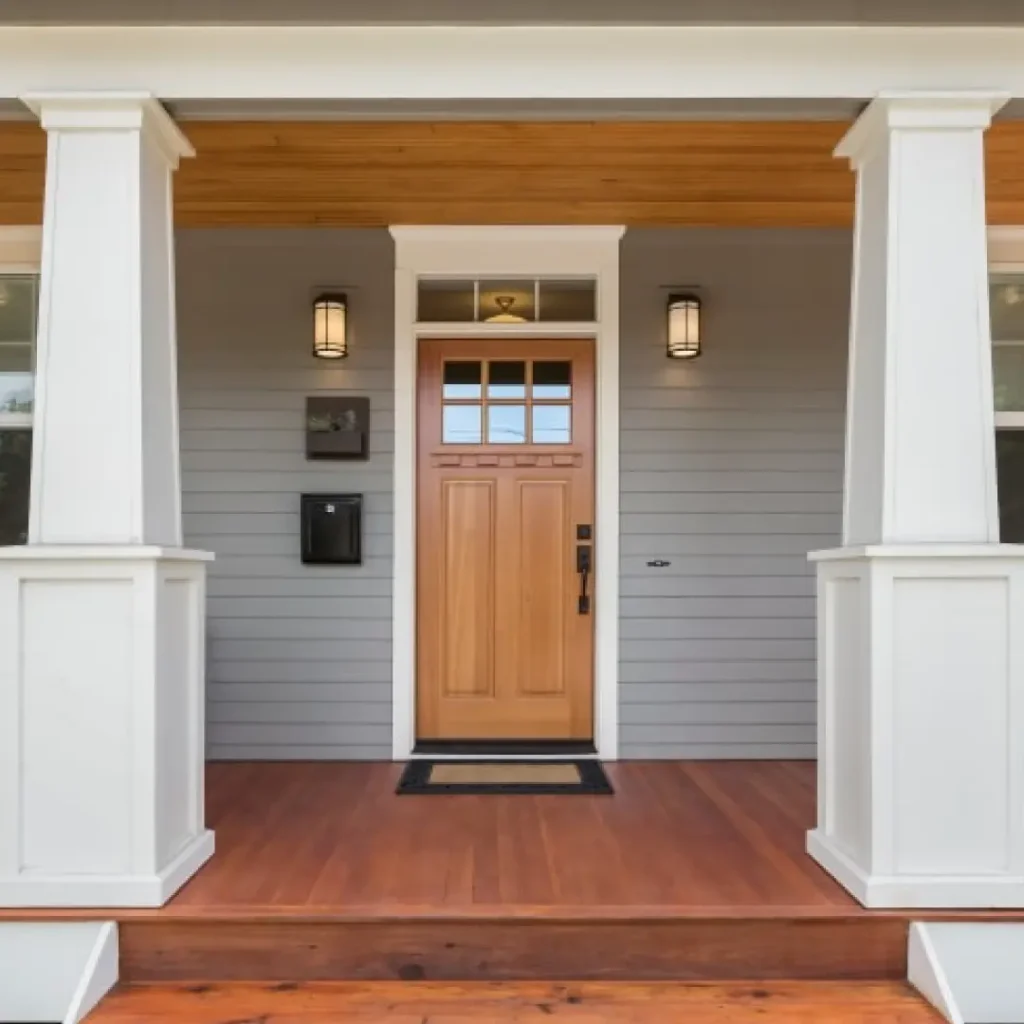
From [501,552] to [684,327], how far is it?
1394 millimetres

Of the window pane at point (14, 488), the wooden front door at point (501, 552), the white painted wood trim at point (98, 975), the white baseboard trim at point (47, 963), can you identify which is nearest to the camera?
the white painted wood trim at point (98, 975)

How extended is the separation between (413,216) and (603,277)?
947 millimetres

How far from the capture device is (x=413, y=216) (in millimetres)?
4000

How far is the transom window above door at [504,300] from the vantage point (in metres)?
4.23

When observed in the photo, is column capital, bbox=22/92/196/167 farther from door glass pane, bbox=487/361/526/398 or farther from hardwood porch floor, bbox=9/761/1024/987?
hardwood porch floor, bbox=9/761/1024/987

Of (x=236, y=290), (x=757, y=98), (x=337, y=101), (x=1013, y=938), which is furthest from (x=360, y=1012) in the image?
A: (x=236, y=290)

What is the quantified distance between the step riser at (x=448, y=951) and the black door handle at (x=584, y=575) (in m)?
1.94

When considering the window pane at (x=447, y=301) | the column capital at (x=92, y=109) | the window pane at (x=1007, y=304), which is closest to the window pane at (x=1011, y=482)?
the window pane at (x=1007, y=304)

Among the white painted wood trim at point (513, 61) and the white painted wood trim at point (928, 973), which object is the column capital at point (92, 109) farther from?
the white painted wood trim at point (928, 973)

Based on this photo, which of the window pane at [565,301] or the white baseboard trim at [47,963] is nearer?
the white baseboard trim at [47,963]

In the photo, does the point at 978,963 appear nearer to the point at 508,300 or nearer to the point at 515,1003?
the point at 515,1003

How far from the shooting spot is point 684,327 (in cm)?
409

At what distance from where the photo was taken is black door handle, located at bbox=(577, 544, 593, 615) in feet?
13.7

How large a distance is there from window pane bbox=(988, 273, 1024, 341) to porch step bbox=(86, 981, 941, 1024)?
3101 millimetres
